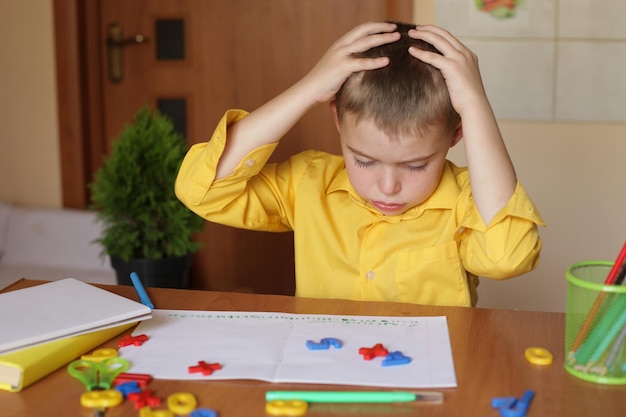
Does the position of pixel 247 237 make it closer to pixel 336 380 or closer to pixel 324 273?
pixel 324 273

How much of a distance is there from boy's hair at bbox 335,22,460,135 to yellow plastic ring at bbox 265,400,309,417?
0.48 meters

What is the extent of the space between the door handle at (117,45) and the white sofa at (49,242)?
1.65 feet

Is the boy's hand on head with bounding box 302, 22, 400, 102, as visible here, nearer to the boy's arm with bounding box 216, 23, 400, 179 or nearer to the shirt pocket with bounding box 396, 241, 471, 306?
the boy's arm with bounding box 216, 23, 400, 179

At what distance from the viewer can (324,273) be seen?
1.38 meters

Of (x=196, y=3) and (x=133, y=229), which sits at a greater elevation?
(x=196, y=3)

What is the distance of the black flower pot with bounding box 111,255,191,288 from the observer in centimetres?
238

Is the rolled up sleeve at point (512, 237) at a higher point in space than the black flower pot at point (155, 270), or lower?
higher

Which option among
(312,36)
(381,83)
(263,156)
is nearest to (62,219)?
(312,36)

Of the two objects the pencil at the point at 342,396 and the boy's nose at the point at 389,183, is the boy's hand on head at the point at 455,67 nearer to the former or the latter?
the boy's nose at the point at 389,183

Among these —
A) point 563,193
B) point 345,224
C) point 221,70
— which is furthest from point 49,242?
point 345,224

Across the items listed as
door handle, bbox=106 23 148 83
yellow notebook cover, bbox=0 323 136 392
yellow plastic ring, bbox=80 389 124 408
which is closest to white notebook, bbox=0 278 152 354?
yellow notebook cover, bbox=0 323 136 392

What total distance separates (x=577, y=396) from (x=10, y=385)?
0.58 meters

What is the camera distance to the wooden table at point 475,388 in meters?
0.82

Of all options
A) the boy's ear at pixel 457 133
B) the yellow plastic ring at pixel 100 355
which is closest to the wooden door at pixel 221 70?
the boy's ear at pixel 457 133
